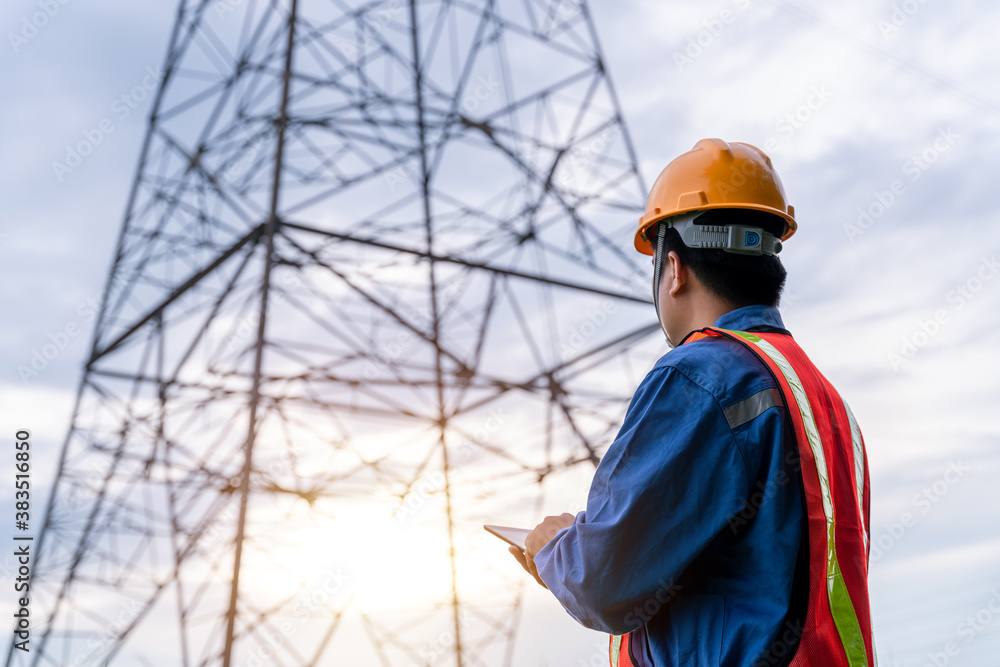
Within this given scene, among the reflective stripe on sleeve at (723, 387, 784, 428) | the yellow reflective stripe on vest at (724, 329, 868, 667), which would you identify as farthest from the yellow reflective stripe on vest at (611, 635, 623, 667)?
the reflective stripe on sleeve at (723, 387, 784, 428)

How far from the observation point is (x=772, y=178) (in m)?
2.14

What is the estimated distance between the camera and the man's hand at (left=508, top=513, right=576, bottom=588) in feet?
5.89

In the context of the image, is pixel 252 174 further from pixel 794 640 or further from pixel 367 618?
pixel 794 640

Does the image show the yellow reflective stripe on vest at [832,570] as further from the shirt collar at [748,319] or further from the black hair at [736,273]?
the black hair at [736,273]

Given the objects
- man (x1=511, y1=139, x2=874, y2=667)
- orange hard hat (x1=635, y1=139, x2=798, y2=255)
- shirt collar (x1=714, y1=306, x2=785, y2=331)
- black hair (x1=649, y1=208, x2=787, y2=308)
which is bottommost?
man (x1=511, y1=139, x2=874, y2=667)

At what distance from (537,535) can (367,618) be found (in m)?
6.72

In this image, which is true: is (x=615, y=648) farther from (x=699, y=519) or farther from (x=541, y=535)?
(x=699, y=519)

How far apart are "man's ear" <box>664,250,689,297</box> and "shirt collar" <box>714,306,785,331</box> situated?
131 millimetres

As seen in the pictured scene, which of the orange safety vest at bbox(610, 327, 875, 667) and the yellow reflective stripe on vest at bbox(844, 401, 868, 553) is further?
the yellow reflective stripe on vest at bbox(844, 401, 868, 553)

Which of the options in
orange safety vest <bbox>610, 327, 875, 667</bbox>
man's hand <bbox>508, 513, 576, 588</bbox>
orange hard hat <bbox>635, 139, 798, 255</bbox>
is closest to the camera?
orange safety vest <bbox>610, 327, 875, 667</bbox>

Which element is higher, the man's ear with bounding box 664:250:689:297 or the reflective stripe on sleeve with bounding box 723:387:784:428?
the man's ear with bounding box 664:250:689:297

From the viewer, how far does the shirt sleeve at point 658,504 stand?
1.55 metres

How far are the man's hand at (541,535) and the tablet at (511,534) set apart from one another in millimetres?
73

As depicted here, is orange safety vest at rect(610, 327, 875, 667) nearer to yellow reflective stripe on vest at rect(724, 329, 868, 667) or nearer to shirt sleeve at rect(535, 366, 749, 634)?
yellow reflective stripe on vest at rect(724, 329, 868, 667)
